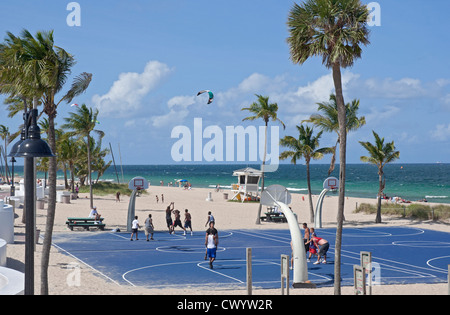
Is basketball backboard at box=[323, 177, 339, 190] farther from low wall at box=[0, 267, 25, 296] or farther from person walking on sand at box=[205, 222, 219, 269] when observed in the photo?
low wall at box=[0, 267, 25, 296]

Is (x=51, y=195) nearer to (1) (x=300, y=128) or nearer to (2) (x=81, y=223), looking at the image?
(2) (x=81, y=223)

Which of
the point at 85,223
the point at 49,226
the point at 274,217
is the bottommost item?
the point at 274,217

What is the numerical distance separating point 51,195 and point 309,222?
98.7 ft

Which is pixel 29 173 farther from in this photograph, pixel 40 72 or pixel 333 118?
pixel 333 118

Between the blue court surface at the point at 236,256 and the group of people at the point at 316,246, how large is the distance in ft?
1.42

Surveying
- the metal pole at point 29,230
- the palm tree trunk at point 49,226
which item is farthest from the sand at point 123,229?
the metal pole at point 29,230

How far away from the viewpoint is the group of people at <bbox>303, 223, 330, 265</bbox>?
23109 mm

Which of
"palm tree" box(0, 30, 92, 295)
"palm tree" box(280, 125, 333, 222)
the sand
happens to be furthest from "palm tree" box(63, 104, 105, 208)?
"palm tree" box(0, 30, 92, 295)

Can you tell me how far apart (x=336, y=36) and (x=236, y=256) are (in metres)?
12.2

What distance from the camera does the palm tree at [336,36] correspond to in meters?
16.2

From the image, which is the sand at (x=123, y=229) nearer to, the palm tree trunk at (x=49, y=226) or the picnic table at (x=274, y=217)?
the picnic table at (x=274, y=217)

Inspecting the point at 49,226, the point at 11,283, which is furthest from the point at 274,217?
the point at 11,283

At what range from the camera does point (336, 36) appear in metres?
16.4

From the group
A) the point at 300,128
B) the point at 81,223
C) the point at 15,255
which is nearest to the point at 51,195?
the point at 15,255
